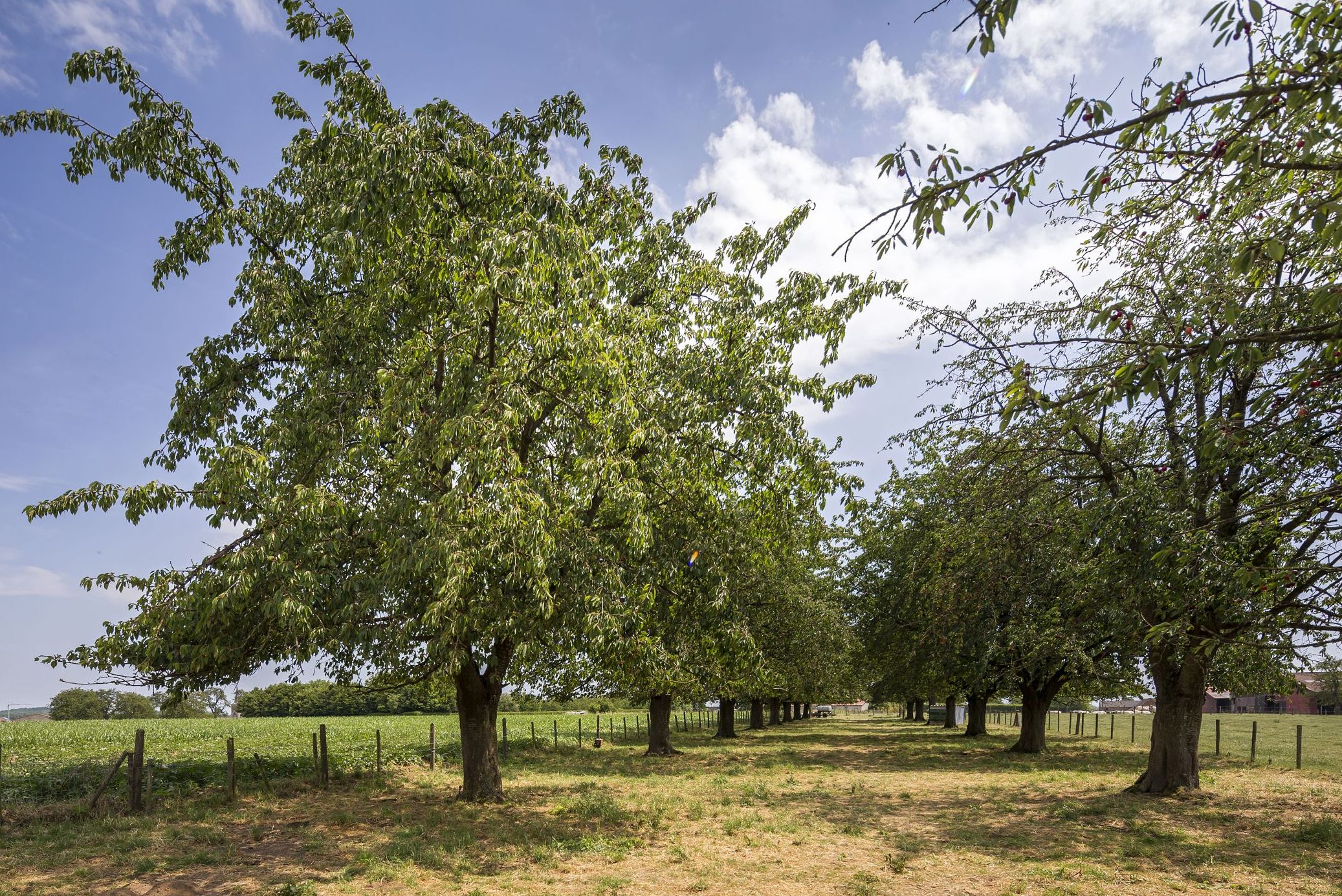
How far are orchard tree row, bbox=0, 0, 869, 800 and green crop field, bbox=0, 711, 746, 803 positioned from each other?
7637mm

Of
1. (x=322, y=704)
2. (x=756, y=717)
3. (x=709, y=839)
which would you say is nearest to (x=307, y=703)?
(x=322, y=704)

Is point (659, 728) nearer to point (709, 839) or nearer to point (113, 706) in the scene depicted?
point (709, 839)

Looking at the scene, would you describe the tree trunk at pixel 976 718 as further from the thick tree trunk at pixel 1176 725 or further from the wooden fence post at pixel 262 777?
the wooden fence post at pixel 262 777

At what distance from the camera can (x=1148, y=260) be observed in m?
13.2

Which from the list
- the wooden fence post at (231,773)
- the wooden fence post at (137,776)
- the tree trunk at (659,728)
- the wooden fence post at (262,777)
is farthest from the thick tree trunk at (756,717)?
the wooden fence post at (137,776)

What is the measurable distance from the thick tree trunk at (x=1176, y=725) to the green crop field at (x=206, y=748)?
19.4 m

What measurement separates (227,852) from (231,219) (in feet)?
33.4

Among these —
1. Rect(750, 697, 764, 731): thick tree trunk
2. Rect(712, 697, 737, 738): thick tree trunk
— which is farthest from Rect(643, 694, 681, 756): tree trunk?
Rect(750, 697, 764, 731): thick tree trunk

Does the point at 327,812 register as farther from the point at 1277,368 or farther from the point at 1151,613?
the point at 1277,368

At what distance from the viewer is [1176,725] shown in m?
15.7

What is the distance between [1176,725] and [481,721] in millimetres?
14111

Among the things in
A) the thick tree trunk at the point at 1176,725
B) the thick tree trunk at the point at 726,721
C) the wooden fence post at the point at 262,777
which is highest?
the thick tree trunk at the point at 1176,725

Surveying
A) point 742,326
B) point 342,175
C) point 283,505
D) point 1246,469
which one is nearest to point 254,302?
point 342,175

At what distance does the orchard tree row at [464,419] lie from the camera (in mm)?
10227
